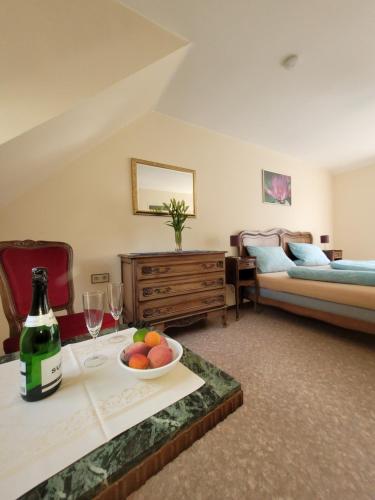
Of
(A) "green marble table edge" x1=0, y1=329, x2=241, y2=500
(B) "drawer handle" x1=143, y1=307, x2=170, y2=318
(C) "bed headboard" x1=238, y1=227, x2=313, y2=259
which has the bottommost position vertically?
(B) "drawer handle" x1=143, y1=307, x2=170, y2=318

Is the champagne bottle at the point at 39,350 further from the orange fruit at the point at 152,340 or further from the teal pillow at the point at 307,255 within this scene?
the teal pillow at the point at 307,255

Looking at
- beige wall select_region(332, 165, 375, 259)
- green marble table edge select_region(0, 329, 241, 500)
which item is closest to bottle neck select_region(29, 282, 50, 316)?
green marble table edge select_region(0, 329, 241, 500)

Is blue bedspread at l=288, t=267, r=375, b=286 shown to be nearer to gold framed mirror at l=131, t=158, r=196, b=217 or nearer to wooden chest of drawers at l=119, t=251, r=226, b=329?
wooden chest of drawers at l=119, t=251, r=226, b=329

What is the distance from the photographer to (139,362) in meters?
0.61

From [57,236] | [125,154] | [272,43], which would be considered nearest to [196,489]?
[57,236]

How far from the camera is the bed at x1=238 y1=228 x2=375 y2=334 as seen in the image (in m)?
1.79

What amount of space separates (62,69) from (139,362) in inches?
61.1

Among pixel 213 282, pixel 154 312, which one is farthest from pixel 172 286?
pixel 213 282

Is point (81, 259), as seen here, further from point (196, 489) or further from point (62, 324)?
point (196, 489)

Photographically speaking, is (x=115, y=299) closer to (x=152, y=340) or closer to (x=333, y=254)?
(x=152, y=340)

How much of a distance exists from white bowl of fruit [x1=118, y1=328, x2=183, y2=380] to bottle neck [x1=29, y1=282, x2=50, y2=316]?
28 cm

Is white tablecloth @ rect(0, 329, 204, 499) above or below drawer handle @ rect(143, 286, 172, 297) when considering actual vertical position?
below

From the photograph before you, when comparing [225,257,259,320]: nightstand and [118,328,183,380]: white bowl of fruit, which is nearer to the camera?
[118,328,183,380]: white bowl of fruit

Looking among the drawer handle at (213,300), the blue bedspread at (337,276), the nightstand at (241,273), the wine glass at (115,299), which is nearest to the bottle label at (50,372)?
the wine glass at (115,299)
